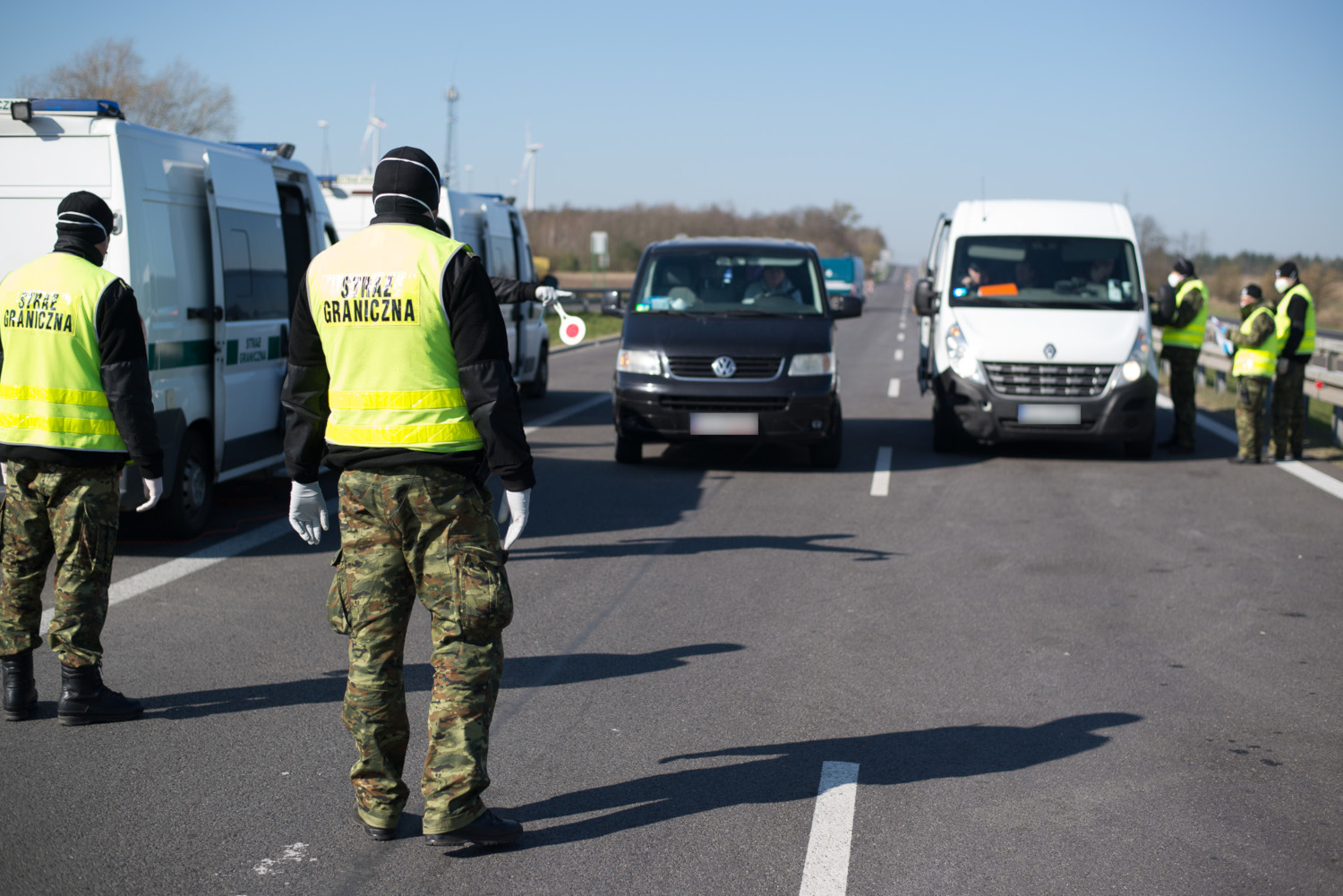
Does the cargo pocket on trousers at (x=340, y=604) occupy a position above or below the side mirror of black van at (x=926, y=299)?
below

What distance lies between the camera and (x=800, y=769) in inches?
167

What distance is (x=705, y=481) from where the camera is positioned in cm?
1038

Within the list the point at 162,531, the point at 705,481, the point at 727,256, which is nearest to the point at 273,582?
the point at 162,531

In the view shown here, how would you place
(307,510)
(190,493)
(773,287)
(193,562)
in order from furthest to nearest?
(773,287) < (190,493) < (193,562) < (307,510)

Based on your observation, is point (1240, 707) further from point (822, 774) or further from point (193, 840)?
point (193, 840)

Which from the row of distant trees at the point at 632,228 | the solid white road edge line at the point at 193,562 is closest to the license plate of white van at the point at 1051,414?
the solid white road edge line at the point at 193,562

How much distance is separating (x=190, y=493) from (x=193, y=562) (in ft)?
2.38

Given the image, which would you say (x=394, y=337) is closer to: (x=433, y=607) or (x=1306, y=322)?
(x=433, y=607)

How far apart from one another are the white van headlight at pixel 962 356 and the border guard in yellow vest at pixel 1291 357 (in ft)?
8.88

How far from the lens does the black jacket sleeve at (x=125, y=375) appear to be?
4621mm

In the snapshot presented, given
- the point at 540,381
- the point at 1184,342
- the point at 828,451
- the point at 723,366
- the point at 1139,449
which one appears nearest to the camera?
the point at 723,366

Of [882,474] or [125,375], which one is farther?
[882,474]

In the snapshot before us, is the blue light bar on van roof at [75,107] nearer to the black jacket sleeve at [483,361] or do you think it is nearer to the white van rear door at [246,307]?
the white van rear door at [246,307]

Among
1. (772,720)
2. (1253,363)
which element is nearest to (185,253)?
(772,720)
